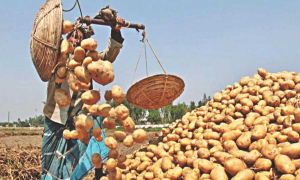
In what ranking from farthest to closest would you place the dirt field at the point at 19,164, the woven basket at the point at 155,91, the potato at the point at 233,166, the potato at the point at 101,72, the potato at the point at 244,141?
the dirt field at the point at 19,164
the woven basket at the point at 155,91
the potato at the point at 244,141
the potato at the point at 233,166
the potato at the point at 101,72

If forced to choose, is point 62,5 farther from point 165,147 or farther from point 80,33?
point 165,147

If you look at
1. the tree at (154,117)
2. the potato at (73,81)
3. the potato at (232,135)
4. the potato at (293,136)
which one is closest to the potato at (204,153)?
the potato at (232,135)

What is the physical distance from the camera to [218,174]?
2057mm

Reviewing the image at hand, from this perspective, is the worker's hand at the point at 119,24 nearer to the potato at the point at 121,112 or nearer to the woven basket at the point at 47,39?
the woven basket at the point at 47,39

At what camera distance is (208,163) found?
223 cm

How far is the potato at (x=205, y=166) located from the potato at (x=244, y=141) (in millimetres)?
319

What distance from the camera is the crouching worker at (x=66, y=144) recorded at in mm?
2791

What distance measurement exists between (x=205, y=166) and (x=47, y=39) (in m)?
1.53

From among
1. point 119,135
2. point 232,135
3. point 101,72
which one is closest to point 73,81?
point 101,72

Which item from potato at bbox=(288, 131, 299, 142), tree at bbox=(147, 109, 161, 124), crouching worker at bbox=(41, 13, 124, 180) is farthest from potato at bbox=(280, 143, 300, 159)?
tree at bbox=(147, 109, 161, 124)

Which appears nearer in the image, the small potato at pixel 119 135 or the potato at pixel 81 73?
the potato at pixel 81 73

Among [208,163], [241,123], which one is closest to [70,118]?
[208,163]

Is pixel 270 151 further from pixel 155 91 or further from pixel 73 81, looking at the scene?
pixel 73 81

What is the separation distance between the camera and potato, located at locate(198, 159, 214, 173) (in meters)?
2.22
